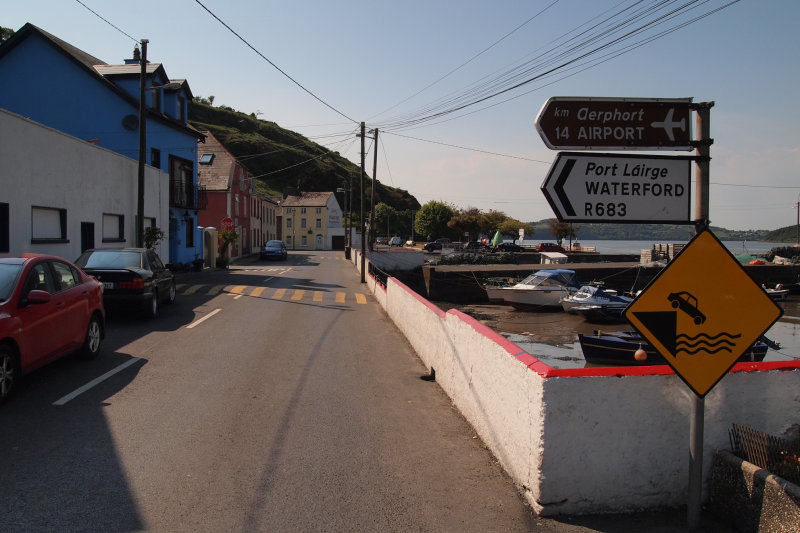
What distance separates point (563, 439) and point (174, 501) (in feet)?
9.05

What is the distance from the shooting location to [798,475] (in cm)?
360

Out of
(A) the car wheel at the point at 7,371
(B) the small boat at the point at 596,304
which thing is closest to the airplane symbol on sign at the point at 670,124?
(A) the car wheel at the point at 7,371

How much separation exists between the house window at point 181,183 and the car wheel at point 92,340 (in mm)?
24033

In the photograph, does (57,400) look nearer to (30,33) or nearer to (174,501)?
(174,501)

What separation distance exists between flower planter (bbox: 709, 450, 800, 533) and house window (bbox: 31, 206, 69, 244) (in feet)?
55.2

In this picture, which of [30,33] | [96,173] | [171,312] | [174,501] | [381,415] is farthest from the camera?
[30,33]

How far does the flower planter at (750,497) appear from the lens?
3.40m

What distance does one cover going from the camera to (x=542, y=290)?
29.0 m

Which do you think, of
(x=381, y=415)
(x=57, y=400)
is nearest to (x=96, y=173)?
(x=57, y=400)

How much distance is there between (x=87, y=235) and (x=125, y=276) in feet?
27.5

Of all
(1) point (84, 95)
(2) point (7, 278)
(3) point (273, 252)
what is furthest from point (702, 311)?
(3) point (273, 252)

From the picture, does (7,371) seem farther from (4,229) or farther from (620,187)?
(4,229)

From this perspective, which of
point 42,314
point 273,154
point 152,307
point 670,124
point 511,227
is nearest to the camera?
point 670,124

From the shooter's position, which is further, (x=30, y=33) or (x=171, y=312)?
(x=30, y=33)
